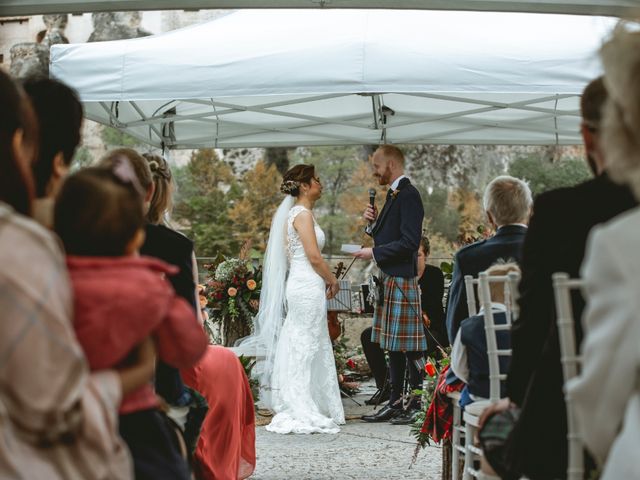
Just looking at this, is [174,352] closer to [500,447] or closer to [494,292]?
[500,447]

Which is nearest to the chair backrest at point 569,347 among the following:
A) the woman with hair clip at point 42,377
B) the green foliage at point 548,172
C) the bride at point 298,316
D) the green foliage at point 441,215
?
the woman with hair clip at point 42,377

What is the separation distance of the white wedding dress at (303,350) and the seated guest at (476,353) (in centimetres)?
330

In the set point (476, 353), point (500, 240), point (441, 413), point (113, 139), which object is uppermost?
point (113, 139)

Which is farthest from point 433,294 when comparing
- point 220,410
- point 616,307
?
point 616,307

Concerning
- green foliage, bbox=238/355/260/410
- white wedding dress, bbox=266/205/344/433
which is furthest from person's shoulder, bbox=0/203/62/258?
green foliage, bbox=238/355/260/410

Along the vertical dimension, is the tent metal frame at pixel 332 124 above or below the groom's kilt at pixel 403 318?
above

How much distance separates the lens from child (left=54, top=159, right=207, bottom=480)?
193cm

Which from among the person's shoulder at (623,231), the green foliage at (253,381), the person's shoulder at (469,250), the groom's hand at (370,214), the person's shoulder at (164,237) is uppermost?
the groom's hand at (370,214)

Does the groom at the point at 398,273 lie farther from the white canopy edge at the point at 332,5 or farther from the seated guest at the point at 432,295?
the white canopy edge at the point at 332,5

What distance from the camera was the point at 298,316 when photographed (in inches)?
288

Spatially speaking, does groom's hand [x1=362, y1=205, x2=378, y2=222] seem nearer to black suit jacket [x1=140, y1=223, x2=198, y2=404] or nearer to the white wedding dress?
the white wedding dress

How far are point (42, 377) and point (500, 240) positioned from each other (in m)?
3.02

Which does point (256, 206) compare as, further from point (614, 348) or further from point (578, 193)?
point (614, 348)

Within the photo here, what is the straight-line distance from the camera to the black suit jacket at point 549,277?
2.52m
